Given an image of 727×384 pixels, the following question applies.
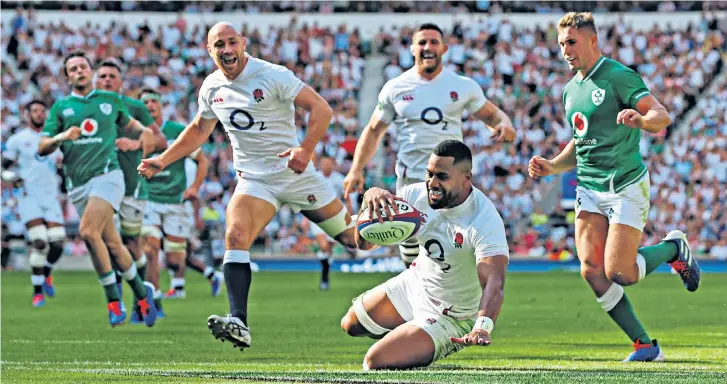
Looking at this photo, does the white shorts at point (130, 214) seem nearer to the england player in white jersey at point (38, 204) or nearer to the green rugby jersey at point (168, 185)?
the green rugby jersey at point (168, 185)

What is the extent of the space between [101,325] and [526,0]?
26.3 meters

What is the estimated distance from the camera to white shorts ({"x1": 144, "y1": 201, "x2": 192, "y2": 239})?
17.5 meters

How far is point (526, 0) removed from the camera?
Answer: 37812mm

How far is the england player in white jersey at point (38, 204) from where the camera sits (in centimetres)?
1778

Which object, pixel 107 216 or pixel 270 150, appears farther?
pixel 107 216

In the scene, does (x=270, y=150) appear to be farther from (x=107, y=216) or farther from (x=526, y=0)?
(x=526, y=0)

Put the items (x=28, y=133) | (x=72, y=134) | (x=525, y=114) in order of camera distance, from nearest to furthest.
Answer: (x=72, y=134) < (x=28, y=133) < (x=525, y=114)

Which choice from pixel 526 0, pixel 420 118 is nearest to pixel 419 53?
pixel 420 118

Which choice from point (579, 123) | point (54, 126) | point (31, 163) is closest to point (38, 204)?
point (31, 163)

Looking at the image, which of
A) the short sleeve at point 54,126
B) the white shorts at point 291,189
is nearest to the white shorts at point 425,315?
the white shorts at point 291,189

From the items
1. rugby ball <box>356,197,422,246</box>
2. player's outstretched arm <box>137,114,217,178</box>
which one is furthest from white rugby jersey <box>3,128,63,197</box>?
rugby ball <box>356,197,422,246</box>

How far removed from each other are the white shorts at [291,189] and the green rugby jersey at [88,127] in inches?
142

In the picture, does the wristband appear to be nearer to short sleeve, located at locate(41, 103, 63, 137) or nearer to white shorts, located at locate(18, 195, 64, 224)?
short sleeve, located at locate(41, 103, 63, 137)

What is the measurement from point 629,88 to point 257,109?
9.42 ft
